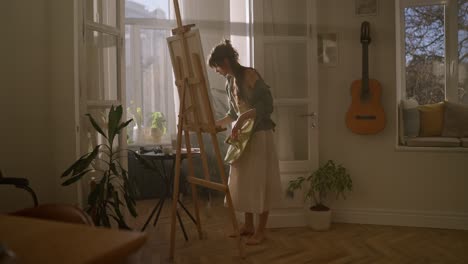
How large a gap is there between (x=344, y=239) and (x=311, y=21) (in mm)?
1884

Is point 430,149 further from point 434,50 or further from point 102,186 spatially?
point 102,186

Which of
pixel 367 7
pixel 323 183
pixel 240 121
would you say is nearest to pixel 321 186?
pixel 323 183

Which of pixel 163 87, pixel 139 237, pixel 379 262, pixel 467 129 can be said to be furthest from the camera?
pixel 163 87

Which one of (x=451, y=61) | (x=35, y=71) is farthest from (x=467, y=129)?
(x=35, y=71)

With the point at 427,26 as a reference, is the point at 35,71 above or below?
below

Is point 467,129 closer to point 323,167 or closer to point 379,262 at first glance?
point 323,167

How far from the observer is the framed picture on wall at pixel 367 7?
3.99m

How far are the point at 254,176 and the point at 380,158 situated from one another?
1.36m

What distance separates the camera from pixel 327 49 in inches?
161

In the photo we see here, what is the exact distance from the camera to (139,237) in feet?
3.64

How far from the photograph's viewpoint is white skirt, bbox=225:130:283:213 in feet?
11.1

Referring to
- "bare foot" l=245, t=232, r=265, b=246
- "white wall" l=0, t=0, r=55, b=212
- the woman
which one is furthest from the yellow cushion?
"white wall" l=0, t=0, r=55, b=212

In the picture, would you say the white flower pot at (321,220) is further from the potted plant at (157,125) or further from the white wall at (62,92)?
the potted plant at (157,125)

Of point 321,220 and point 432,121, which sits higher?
point 432,121
